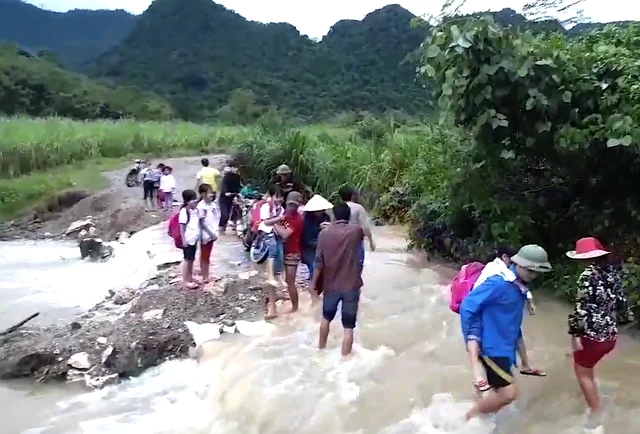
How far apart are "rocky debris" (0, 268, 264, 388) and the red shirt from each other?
3.21ft

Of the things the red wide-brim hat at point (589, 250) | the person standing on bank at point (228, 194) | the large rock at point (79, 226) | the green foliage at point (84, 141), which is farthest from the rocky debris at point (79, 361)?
the green foliage at point (84, 141)

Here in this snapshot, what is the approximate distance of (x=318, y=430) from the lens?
6.68 m

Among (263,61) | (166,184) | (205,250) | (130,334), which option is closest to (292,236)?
(205,250)

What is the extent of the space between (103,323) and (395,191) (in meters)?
9.77

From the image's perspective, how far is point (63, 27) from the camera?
10706cm

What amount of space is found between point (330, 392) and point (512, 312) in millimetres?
2540

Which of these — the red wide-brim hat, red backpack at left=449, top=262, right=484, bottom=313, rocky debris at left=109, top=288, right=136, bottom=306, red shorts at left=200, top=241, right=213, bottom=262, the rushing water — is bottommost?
rocky debris at left=109, top=288, right=136, bottom=306

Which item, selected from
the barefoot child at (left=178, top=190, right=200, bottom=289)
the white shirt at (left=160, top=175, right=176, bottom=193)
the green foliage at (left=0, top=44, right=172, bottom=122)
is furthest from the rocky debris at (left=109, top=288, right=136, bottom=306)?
the green foliage at (left=0, top=44, right=172, bottom=122)

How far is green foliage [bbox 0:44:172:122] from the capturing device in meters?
43.4

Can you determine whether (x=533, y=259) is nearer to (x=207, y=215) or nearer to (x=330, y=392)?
(x=330, y=392)

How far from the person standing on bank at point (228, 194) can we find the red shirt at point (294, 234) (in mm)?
5653

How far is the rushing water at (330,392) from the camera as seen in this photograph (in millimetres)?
6695

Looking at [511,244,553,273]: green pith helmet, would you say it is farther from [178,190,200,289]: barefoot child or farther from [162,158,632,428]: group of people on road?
[178,190,200,289]: barefoot child

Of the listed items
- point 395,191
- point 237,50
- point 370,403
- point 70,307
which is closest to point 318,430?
point 370,403
